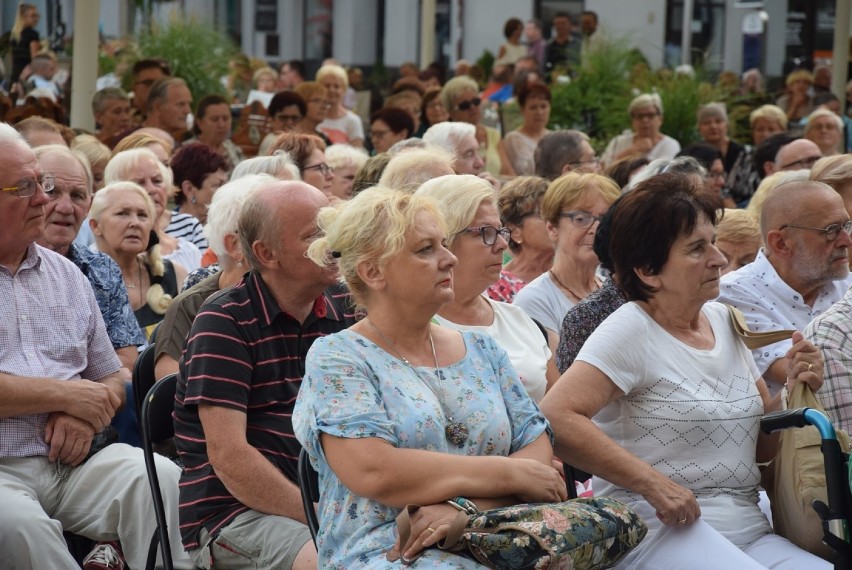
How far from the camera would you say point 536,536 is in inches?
112

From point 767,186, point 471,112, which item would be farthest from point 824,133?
point 767,186

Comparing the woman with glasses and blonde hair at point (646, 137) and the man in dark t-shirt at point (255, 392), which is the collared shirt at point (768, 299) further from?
the woman with glasses and blonde hair at point (646, 137)

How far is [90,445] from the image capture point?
4094 millimetres

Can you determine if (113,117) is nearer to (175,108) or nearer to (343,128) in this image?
(175,108)

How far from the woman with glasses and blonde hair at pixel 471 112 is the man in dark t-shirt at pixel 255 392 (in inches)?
281

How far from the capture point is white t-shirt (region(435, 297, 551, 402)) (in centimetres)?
434

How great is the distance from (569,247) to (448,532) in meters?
2.55

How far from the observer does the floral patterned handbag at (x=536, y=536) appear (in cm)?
285

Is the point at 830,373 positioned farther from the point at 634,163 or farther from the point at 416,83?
the point at 416,83

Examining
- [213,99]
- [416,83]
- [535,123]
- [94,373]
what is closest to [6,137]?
[94,373]

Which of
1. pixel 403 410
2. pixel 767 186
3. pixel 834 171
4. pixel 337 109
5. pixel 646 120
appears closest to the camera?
pixel 403 410

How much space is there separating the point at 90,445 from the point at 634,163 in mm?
4436

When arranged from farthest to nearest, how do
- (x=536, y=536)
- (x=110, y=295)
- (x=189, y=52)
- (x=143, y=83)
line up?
(x=189, y=52), (x=143, y=83), (x=110, y=295), (x=536, y=536)

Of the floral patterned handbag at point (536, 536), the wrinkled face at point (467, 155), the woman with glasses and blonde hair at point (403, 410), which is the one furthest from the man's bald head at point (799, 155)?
the floral patterned handbag at point (536, 536)
